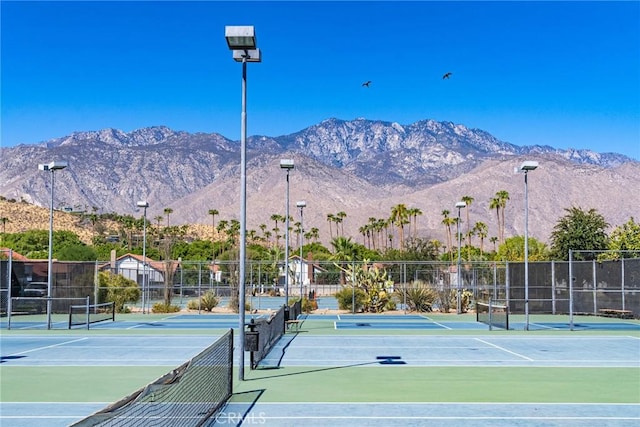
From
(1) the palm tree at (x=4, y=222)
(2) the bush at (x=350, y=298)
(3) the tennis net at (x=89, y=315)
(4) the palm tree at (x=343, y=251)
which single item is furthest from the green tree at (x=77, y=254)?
(1) the palm tree at (x=4, y=222)

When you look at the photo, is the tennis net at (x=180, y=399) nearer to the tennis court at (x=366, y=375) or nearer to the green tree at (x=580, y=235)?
the tennis court at (x=366, y=375)

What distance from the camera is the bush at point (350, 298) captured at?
39.8m

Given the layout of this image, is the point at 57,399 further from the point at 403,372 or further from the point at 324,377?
the point at 403,372

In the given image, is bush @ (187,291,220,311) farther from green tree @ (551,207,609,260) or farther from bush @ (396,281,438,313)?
green tree @ (551,207,609,260)

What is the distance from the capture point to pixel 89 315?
103 feet

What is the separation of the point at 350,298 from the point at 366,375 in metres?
24.4

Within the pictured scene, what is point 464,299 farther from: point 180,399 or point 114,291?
point 180,399

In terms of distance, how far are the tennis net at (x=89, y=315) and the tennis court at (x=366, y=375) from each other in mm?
827

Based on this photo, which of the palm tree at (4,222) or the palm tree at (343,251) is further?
the palm tree at (4,222)

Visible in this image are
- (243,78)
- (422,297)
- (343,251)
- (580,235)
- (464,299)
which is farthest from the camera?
(343,251)

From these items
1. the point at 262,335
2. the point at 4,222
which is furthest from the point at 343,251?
the point at 262,335

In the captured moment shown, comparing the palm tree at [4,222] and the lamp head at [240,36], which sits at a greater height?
the palm tree at [4,222]

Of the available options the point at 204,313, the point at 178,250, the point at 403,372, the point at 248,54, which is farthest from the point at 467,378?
the point at 178,250

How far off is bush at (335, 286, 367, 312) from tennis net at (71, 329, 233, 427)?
25286 millimetres
